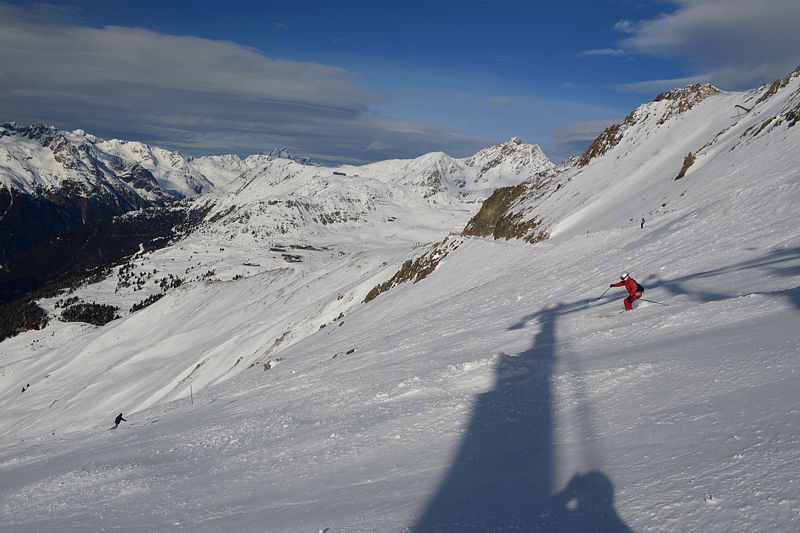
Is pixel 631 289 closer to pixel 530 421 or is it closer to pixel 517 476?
pixel 530 421

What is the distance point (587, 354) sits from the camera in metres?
13.3

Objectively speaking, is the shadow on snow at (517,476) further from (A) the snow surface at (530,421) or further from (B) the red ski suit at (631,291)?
(B) the red ski suit at (631,291)

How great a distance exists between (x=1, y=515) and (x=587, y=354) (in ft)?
46.7

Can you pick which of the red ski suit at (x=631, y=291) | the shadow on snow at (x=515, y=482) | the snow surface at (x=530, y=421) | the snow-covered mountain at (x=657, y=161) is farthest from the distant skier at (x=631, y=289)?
the snow-covered mountain at (x=657, y=161)

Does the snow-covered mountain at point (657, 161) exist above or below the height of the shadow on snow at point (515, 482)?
above

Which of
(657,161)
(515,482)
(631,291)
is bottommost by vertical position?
(515,482)

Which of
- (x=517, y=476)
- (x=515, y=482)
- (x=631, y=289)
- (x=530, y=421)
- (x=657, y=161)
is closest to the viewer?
(x=515, y=482)

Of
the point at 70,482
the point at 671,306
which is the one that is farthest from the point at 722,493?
the point at 70,482

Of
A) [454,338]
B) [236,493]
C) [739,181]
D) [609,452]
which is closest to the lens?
[609,452]

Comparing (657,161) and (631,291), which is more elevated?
(657,161)

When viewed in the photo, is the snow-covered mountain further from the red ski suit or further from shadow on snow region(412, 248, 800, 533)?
shadow on snow region(412, 248, 800, 533)

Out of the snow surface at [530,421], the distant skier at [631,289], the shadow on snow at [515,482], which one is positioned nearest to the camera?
the shadow on snow at [515,482]

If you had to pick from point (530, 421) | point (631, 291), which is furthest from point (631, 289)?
point (530, 421)

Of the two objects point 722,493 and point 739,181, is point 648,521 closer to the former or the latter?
point 722,493
